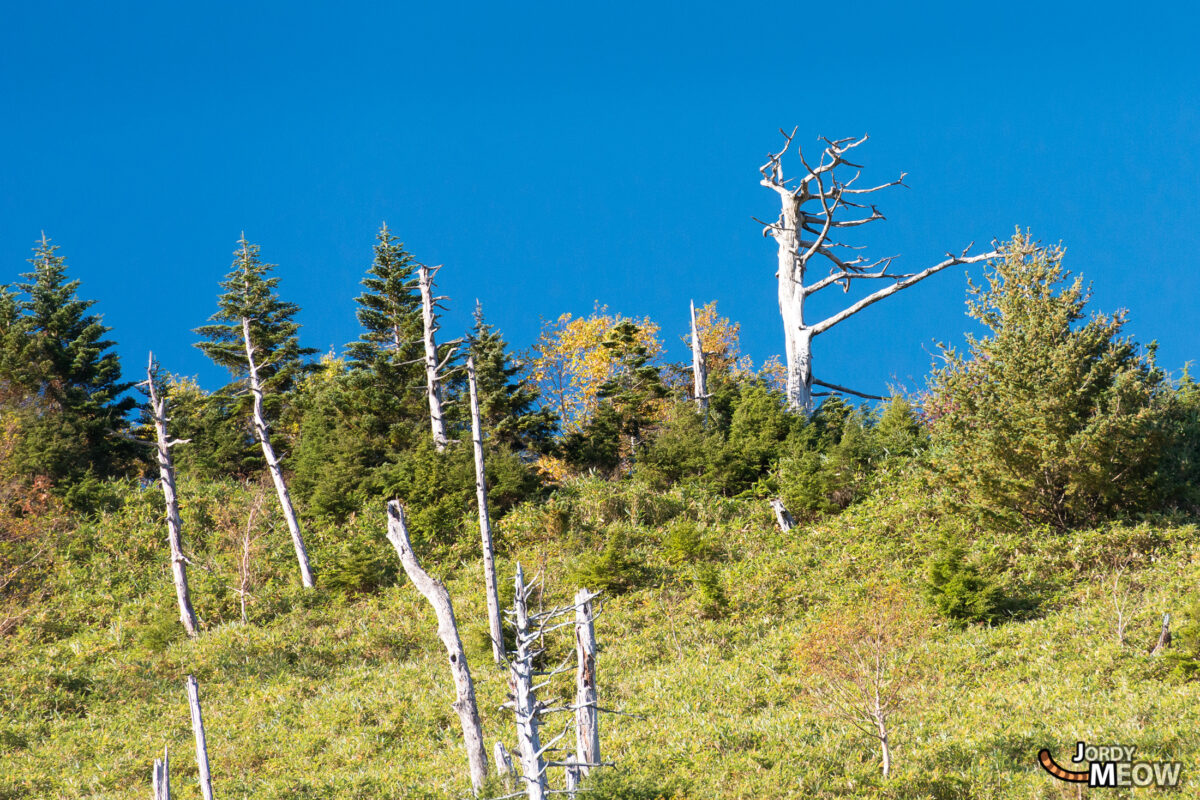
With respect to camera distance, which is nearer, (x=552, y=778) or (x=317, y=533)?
(x=552, y=778)

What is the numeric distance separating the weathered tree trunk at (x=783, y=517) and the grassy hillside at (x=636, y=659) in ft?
1.82

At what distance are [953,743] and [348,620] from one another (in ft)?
52.2

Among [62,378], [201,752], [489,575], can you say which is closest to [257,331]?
[62,378]

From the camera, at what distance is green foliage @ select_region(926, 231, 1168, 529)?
18.1 m

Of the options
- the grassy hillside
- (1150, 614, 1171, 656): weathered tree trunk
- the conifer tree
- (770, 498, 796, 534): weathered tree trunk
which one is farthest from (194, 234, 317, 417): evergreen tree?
(1150, 614, 1171, 656): weathered tree trunk

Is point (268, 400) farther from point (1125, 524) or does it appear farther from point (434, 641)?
point (1125, 524)

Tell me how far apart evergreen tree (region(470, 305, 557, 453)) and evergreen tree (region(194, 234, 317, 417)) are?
26.2ft

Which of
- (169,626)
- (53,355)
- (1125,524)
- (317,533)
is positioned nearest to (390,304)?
(317,533)

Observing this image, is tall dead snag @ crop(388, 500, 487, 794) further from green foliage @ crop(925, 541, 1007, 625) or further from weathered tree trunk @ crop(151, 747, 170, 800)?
green foliage @ crop(925, 541, 1007, 625)

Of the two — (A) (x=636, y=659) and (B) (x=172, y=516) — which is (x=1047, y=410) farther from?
(B) (x=172, y=516)

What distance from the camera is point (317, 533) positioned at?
2816 centimetres

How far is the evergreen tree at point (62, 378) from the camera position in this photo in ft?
102

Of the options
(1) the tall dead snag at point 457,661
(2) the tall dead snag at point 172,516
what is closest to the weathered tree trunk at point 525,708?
(1) the tall dead snag at point 457,661

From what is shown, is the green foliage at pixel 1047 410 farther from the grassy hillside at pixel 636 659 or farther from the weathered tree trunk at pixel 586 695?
the weathered tree trunk at pixel 586 695
